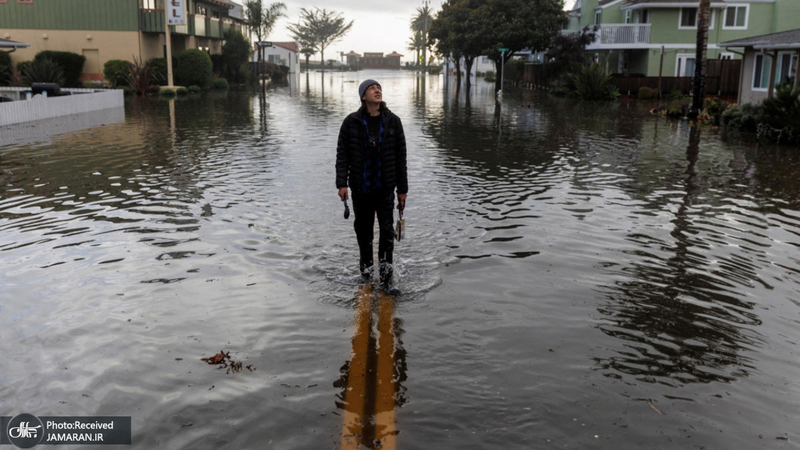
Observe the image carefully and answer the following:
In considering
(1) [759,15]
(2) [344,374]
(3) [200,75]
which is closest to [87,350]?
(2) [344,374]

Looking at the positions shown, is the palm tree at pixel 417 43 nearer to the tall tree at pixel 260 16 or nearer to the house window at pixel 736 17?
the tall tree at pixel 260 16

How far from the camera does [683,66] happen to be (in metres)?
43.8

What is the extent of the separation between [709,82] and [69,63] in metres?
36.1

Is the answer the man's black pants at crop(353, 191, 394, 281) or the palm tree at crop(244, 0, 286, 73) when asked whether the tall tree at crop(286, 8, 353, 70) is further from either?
the man's black pants at crop(353, 191, 394, 281)

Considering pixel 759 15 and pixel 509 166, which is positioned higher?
pixel 759 15

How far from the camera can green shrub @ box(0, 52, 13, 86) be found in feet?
125

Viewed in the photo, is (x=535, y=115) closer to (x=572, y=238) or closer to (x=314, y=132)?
(x=314, y=132)

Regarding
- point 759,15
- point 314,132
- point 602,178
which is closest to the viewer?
point 602,178

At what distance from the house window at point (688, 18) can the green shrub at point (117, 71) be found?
32.8 metres

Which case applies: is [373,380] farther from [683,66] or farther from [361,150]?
[683,66]

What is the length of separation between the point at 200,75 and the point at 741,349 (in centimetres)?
4294

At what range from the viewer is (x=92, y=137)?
19.2 m

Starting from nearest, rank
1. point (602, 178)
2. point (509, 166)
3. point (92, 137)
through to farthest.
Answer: point (602, 178), point (509, 166), point (92, 137)

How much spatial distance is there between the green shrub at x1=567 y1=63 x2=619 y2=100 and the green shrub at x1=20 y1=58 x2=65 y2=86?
27504mm
